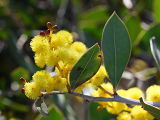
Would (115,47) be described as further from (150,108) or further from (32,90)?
(32,90)

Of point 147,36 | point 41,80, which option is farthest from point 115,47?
point 147,36

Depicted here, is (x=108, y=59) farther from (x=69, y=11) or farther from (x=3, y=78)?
(x=69, y=11)

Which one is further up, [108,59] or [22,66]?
[22,66]

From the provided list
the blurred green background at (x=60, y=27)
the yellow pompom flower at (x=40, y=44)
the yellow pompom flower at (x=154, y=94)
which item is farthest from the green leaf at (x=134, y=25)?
the yellow pompom flower at (x=40, y=44)

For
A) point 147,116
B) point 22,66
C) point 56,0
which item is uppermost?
point 56,0

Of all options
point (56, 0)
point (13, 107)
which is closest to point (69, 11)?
point (56, 0)
